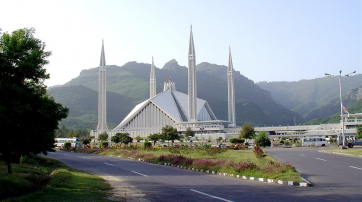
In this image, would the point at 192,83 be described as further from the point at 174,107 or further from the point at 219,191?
the point at 219,191

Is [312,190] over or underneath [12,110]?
underneath

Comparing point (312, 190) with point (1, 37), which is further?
point (1, 37)

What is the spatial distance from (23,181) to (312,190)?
7632 mm

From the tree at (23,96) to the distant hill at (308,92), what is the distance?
465 ft

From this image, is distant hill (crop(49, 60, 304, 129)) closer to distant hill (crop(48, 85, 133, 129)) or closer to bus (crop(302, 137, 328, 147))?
distant hill (crop(48, 85, 133, 129))

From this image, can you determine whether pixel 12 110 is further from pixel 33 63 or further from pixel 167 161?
pixel 167 161

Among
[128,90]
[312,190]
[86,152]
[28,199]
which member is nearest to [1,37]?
[28,199]

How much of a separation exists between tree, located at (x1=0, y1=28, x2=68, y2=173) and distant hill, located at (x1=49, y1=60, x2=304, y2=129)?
78.2m

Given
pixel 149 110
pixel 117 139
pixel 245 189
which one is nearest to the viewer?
pixel 245 189

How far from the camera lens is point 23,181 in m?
9.71

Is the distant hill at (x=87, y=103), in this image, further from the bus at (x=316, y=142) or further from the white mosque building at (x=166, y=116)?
the bus at (x=316, y=142)

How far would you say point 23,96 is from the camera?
9.62m

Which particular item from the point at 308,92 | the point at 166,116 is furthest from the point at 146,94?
the point at 308,92

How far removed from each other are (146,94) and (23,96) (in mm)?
115242
